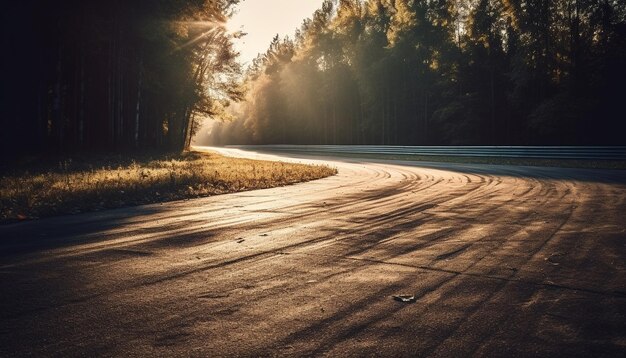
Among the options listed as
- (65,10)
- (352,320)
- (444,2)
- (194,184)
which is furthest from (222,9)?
(352,320)

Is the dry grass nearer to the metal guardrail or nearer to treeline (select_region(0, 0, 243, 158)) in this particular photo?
treeline (select_region(0, 0, 243, 158))

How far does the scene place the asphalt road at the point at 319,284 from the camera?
2578 millimetres

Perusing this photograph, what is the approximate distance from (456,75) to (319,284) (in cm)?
3739

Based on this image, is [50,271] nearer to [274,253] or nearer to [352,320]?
[274,253]

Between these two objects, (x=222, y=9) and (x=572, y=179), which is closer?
(x=572, y=179)

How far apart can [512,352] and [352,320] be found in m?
1.02

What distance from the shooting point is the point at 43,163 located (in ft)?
57.4

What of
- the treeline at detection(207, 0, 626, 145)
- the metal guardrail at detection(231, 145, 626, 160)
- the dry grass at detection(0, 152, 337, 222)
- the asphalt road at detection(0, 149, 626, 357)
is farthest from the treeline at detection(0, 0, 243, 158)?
the treeline at detection(207, 0, 626, 145)

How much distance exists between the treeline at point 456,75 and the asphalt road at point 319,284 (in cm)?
2560

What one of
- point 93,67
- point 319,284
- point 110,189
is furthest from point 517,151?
point 93,67

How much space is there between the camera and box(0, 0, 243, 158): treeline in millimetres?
19391

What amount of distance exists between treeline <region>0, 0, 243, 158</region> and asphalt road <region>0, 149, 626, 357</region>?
16.2 metres

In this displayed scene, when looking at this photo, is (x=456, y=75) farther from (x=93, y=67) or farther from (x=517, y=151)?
(x=93, y=67)

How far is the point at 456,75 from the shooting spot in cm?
3706
